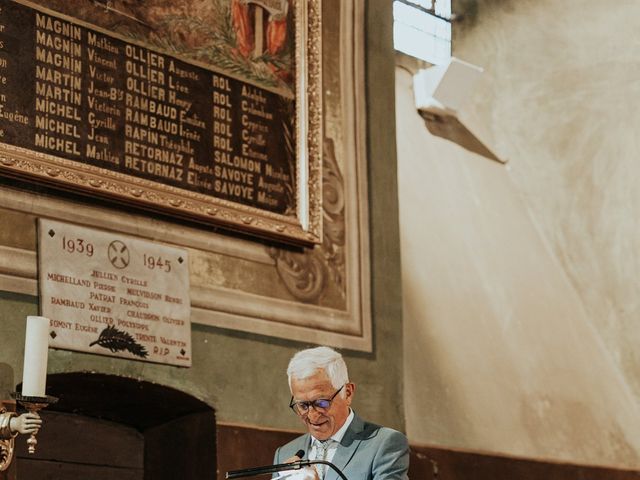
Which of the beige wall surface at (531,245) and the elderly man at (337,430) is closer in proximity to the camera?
the elderly man at (337,430)

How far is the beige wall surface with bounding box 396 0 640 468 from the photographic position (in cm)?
954

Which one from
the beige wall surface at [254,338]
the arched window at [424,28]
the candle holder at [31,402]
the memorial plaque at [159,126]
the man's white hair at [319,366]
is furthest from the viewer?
the arched window at [424,28]

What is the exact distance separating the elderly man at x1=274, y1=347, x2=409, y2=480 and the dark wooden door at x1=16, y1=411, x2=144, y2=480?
2.84m

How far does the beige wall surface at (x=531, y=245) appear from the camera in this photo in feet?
31.3

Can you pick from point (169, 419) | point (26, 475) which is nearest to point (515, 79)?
point (169, 419)

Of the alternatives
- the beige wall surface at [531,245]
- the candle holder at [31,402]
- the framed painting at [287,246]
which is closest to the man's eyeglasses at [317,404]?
the candle holder at [31,402]

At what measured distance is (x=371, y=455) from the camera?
4688 mm

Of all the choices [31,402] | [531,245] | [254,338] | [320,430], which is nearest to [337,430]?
[320,430]

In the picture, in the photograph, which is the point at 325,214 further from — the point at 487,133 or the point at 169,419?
the point at 487,133

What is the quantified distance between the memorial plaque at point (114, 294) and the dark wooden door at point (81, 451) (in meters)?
0.87

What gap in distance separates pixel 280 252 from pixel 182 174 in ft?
2.72

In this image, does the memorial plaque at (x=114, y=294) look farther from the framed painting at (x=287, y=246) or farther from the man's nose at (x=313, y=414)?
the man's nose at (x=313, y=414)

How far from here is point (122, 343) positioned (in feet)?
22.3

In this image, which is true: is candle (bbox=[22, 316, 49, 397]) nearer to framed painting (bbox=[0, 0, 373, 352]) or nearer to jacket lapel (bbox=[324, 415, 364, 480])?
framed painting (bbox=[0, 0, 373, 352])
